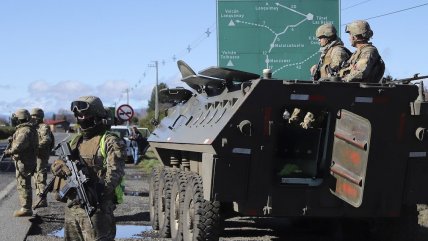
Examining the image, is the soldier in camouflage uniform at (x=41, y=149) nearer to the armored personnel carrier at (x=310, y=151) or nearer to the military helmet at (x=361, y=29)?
the armored personnel carrier at (x=310, y=151)

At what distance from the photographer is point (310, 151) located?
25.0 feet

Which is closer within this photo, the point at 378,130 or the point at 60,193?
the point at 60,193

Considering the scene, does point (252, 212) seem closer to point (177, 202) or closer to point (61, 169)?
point (177, 202)

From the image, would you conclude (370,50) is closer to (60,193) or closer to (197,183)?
(197,183)

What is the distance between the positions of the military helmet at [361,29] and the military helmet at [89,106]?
136 inches

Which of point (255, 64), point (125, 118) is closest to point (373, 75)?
point (255, 64)

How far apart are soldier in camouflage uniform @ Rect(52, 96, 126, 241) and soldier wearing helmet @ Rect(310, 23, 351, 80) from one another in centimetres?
344

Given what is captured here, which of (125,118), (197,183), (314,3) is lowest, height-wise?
(125,118)

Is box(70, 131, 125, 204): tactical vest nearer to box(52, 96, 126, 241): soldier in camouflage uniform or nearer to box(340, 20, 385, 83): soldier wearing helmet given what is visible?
box(52, 96, 126, 241): soldier in camouflage uniform

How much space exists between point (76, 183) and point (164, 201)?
481cm

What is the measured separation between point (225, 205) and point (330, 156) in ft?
4.31

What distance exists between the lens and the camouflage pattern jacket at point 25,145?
11.6 meters

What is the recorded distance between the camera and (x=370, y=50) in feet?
25.9

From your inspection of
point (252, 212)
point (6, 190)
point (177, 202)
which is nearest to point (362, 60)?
point (252, 212)
